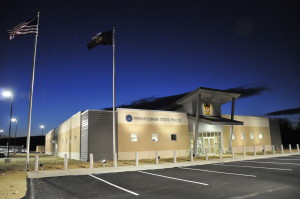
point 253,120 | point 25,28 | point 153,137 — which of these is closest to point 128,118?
point 153,137

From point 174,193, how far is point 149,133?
17.5 meters

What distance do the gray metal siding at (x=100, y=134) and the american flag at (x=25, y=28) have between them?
872cm

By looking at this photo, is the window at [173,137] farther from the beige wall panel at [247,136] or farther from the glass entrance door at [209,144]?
the beige wall panel at [247,136]

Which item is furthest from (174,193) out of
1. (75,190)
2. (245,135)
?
(245,135)

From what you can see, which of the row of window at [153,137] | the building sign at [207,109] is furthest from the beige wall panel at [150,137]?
the building sign at [207,109]

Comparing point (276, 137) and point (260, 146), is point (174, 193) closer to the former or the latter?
point (260, 146)

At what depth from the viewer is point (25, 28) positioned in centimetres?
1747

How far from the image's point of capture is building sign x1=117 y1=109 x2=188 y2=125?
80.4 feet

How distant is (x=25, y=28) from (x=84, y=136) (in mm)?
11175

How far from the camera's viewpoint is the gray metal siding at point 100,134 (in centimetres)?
2233

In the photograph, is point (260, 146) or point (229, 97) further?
point (260, 146)

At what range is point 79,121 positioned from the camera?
25.5m

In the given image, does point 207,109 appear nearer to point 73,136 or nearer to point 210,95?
point 210,95

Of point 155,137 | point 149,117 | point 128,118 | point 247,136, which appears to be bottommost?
point 247,136
